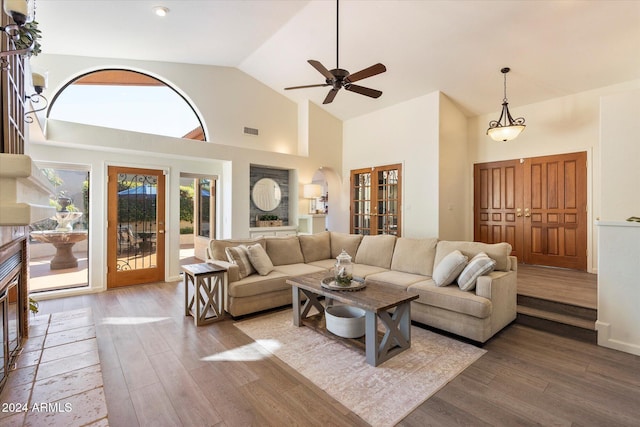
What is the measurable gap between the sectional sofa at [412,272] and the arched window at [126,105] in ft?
9.00

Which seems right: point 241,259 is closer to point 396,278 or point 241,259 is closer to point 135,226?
point 396,278

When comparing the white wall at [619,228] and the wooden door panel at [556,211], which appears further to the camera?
the wooden door panel at [556,211]

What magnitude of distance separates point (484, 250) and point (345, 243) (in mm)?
2108

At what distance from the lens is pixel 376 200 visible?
22.0ft

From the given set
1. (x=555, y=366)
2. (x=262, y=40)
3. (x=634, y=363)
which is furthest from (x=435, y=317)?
(x=262, y=40)

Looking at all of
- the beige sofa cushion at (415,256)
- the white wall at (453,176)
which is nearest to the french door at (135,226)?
the beige sofa cushion at (415,256)

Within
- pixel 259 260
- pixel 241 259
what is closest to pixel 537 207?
pixel 259 260

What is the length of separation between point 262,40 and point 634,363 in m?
6.21

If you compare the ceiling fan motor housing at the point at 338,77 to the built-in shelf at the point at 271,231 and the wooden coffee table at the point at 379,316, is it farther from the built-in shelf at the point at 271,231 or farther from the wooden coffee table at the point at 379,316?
the built-in shelf at the point at 271,231

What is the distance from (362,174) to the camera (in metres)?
7.09

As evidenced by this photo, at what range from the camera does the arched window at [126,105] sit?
455cm

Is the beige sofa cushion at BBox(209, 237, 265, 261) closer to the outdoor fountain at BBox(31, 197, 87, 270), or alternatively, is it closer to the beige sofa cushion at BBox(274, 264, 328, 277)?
the beige sofa cushion at BBox(274, 264, 328, 277)

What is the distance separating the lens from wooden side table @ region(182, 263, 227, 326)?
132 inches

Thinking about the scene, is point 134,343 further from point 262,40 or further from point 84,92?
point 262,40
